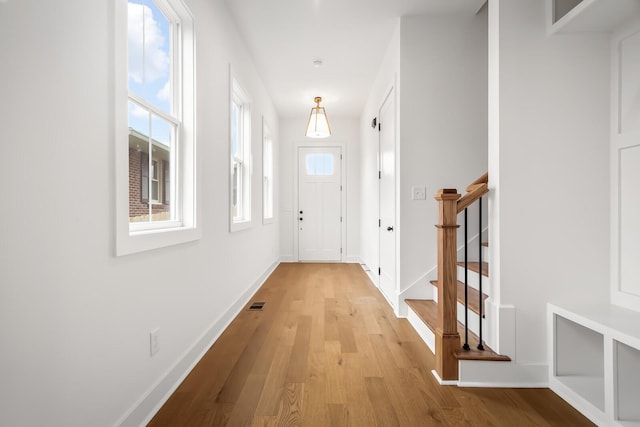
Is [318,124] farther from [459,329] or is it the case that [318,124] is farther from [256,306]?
[459,329]

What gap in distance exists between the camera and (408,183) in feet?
10.1

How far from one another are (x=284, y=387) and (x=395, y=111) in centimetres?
258

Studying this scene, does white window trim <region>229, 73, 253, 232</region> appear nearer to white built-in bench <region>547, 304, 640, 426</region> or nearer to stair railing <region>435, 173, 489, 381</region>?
stair railing <region>435, 173, 489, 381</region>

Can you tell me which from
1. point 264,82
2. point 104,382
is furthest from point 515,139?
point 264,82

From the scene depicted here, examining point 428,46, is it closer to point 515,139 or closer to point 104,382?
point 515,139

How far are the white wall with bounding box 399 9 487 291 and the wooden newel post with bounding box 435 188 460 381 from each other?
1092 mm

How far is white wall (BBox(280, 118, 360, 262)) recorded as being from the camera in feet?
21.0

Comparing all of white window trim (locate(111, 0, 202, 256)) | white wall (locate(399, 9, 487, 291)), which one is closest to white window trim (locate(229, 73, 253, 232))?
white window trim (locate(111, 0, 202, 256))

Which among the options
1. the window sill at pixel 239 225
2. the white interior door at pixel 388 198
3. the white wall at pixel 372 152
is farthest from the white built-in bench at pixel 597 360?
the window sill at pixel 239 225

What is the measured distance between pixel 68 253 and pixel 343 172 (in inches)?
218

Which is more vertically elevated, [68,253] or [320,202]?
[320,202]

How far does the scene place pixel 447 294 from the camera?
1.96m

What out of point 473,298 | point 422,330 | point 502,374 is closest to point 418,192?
point 473,298

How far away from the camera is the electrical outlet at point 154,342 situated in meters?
1.63
